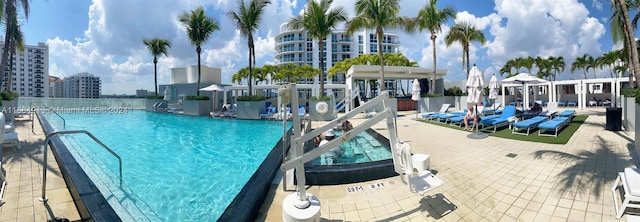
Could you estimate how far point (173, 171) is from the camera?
21.1 ft

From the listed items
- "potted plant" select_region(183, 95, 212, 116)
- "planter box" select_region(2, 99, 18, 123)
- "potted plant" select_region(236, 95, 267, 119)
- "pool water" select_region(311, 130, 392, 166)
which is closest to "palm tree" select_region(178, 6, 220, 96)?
"potted plant" select_region(183, 95, 212, 116)

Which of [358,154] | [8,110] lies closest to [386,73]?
[358,154]

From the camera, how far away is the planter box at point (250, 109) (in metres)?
17.4

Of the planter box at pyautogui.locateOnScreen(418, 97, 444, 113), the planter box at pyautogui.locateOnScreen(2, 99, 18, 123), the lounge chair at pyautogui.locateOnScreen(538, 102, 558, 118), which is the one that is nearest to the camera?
the planter box at pyautogui.locateOnScreen(2, 99, 18, 123)

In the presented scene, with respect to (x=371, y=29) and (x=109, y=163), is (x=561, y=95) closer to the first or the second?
(x=371, y=29)

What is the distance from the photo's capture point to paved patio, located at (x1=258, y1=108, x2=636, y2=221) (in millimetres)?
3377

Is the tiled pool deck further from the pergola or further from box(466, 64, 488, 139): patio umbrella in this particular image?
the pergola

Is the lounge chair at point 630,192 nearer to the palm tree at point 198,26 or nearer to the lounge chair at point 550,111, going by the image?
the lounge chair at point 550,111

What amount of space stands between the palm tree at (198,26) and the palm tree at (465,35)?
1971cm

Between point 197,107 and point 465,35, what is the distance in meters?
22.2

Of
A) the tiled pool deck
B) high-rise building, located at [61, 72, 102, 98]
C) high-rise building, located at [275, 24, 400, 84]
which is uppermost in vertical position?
high-rise building, located at [275, 24, 400, 84]

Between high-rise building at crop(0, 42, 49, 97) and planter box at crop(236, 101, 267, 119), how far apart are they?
A: 108 meters

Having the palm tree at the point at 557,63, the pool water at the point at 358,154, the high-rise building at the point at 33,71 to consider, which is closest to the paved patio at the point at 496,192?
the pool water at the point at 358,154

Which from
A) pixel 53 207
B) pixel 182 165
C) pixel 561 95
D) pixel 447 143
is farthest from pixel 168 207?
pixel 561 95
